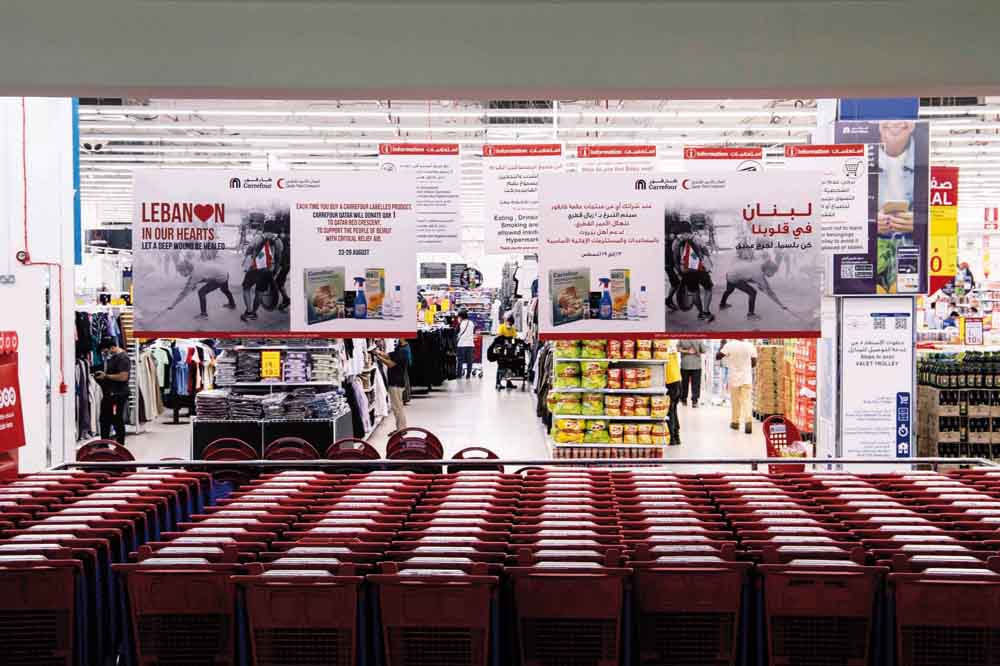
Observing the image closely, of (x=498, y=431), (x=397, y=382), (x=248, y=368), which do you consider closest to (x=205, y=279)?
(x=248, y=368)

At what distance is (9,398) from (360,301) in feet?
9.57

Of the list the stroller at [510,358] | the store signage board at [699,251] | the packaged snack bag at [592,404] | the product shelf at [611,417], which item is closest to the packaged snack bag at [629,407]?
the product shelf at [611,417]

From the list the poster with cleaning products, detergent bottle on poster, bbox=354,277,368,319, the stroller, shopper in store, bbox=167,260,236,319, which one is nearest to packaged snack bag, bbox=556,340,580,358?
the poster with cleaning products

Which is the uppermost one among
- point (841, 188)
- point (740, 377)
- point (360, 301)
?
point (841, 188)

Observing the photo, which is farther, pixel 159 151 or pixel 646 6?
pixel 159 151

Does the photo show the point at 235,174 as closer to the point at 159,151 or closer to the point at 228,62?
the point at 228,62

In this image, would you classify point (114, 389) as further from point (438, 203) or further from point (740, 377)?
point (740, 377)

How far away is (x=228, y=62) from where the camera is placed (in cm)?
455

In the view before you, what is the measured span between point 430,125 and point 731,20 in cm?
1561

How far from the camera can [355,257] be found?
24.7 ft

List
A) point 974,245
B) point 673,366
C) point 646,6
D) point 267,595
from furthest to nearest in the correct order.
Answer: point 974,245
point 673,366
point 646,6
point 267,595

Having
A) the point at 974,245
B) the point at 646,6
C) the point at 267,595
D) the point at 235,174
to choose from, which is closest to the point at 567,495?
the point at 267,595

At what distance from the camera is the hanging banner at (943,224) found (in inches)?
488

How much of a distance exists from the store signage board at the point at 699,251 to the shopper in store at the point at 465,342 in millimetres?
15391
